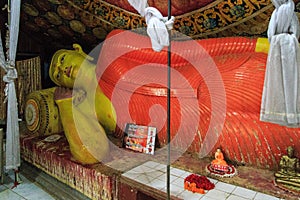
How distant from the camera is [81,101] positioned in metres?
2.25

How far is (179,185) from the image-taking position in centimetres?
160

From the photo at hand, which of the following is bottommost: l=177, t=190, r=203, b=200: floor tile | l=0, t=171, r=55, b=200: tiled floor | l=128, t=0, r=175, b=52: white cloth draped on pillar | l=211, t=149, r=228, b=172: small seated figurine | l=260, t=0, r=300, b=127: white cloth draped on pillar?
l=0, t=171, r=55, b=200: tiled floor

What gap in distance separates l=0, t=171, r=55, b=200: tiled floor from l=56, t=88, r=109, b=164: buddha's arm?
635mm

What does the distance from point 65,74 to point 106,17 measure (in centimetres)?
82

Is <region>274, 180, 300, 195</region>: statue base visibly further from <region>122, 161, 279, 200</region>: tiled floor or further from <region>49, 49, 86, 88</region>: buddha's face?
<region>49, 49, 86, 88</region>: buddha's face

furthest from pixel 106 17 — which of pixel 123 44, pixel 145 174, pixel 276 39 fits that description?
pixel 276 39

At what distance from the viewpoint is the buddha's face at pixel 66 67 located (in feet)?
8.59

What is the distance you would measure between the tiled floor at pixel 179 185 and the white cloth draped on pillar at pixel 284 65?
0.53 m

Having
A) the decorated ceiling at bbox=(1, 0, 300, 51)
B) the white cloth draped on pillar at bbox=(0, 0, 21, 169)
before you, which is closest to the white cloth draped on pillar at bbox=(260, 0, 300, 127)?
the decorated ceiling at bbox=(1, 0, 300, 51)

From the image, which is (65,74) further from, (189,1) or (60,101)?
(189,1)

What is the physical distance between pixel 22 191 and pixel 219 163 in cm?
195

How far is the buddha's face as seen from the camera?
262 cm

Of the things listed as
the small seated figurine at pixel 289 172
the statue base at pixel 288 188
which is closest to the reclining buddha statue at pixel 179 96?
the small seated figurine at pixel 289 172

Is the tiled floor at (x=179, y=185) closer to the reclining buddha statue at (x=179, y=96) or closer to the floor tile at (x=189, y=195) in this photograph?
the floor tile at (x=189, y=195)
